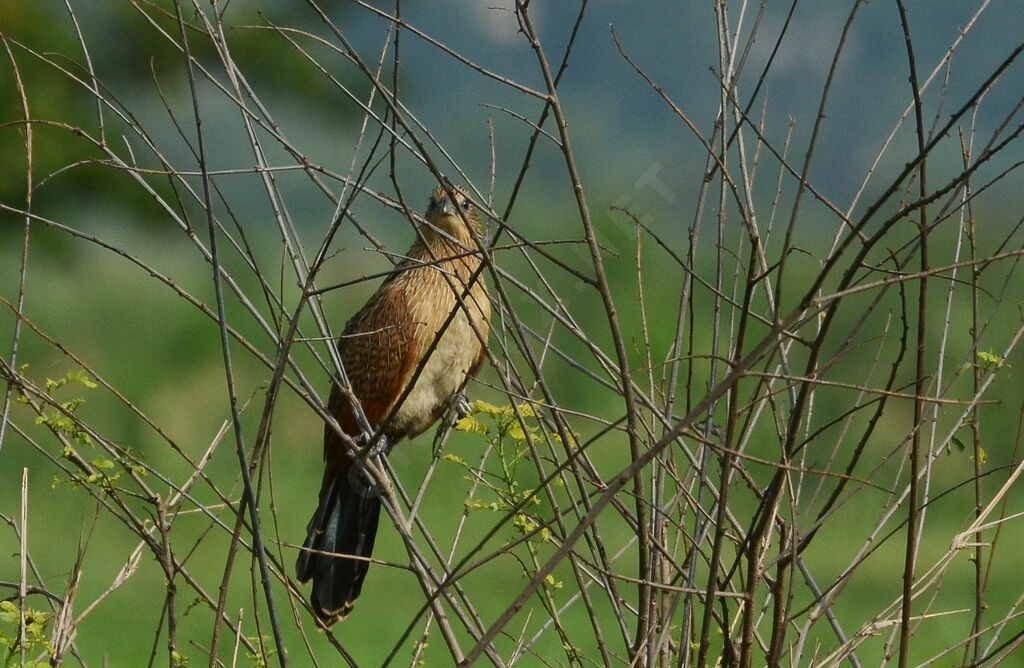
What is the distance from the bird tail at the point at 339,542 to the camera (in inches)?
69.5

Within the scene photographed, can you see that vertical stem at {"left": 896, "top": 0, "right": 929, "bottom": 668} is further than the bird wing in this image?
No

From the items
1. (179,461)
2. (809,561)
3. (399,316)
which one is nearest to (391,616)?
(179,461)

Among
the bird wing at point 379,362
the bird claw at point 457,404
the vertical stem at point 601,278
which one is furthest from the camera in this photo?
the bird wing at point 379,362

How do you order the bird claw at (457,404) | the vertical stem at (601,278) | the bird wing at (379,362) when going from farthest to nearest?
the bird wing at (379,362)
the bird claw at (457,404)
the vertical stem at (601,278)

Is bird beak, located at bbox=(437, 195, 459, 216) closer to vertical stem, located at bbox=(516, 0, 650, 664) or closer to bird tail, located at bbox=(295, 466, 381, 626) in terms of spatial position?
bird tail, located at bbox=(295, 466, 381, 626)

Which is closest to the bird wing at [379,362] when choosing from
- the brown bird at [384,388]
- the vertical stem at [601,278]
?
the brown bird at [384,388]

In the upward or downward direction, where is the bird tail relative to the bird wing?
downward

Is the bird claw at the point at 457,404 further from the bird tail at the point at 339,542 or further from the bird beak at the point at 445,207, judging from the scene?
the bird beak at the point at 445,207

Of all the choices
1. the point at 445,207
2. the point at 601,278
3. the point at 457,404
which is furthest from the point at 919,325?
the point at 445,207

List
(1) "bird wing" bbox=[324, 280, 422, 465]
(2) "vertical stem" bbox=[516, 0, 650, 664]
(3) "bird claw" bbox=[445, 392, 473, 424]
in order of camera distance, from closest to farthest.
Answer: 1. (2) "vertical stem" bbox=[516, 0, 650, 664]
2. (3) "bird claw" bbox=[445, 392, 473, 424]
3. (1) "bird wing" bbox=[324, 280, 422, 465]

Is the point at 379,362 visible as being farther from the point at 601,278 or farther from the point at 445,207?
the point at 601,278

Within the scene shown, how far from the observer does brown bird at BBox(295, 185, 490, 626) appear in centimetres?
178

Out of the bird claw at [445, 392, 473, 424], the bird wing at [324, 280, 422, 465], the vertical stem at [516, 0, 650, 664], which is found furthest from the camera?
the bird wing at [324, 280, 422, 465]

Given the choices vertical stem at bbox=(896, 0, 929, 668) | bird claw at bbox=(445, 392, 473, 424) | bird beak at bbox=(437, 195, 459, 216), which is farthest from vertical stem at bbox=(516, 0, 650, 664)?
bird beak at bbox=(437, 195, 459, 216)
